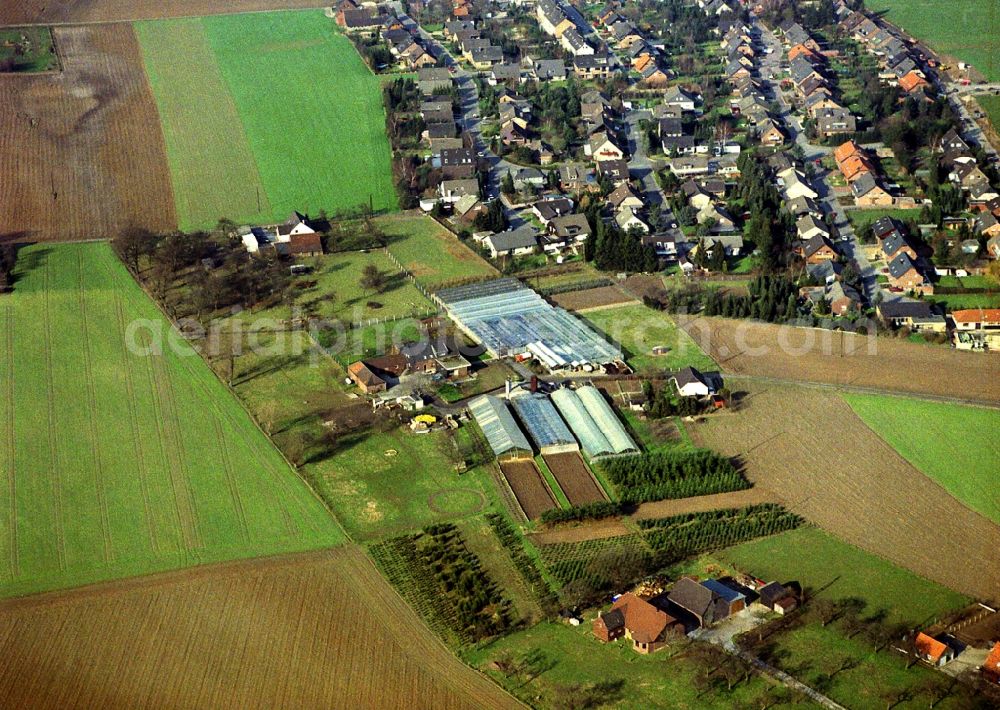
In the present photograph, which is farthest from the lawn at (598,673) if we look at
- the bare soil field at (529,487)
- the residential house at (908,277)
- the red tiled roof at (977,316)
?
the residential house at (908,277)

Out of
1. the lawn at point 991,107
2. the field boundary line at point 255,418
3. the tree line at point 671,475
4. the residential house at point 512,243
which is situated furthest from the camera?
the lawn at point 991,107

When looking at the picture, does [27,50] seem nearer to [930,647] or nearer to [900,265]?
[900,265]

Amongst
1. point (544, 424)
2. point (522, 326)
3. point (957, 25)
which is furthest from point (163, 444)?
point (957, 25)

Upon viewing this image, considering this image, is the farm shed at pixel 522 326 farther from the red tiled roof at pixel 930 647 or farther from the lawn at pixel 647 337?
the red tiled roof at pixel 930 647

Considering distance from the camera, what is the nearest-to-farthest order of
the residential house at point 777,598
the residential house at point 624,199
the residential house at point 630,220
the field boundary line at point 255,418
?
the residential house at point 777,598 → the field boundary line at point 255,418 → the residential house at point 630,220 → the residential house at point 624,199

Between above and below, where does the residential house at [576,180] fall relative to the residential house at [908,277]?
above

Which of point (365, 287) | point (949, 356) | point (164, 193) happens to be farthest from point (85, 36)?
point (949, 356)

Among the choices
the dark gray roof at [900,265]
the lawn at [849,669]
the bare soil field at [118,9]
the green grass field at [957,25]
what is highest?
the bare soil field at [118,9]
